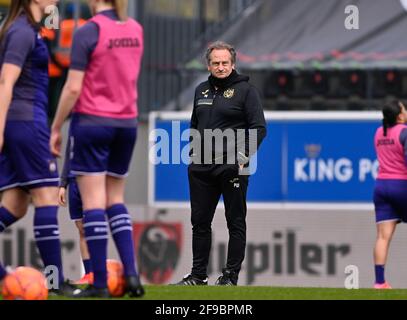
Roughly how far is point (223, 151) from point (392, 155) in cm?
266

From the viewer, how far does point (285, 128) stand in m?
16.8

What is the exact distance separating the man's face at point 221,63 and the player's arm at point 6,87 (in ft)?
8.43

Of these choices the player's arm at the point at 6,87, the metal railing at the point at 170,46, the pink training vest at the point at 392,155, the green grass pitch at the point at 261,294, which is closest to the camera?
the player's arm at the point at 6,87

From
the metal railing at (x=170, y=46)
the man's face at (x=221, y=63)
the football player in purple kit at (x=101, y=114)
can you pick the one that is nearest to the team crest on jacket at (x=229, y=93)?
the man's face at (x=221, y=63)

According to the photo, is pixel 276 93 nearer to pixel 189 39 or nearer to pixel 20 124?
pixel 189 39

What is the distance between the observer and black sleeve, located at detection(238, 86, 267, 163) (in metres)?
10.1

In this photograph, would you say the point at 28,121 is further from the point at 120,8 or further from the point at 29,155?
the point at 120,8

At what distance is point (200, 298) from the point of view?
8531mm

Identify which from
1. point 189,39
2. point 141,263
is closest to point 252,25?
point 189,39

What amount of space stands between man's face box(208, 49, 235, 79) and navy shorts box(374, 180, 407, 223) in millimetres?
2736

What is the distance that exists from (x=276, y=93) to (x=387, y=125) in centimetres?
532

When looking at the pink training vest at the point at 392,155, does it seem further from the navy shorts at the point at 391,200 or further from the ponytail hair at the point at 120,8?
the ponytail hair at the point at 120,8

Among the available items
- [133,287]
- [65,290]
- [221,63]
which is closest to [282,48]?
[221,63]

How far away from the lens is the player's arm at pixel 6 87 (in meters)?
7.93
